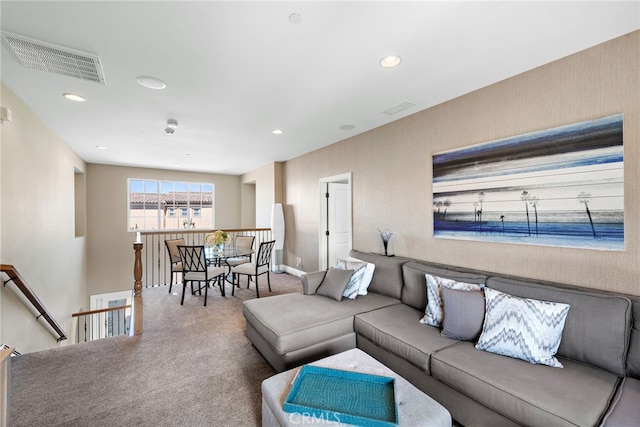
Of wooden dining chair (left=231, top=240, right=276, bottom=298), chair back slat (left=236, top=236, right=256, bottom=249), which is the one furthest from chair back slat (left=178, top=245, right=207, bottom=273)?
chair back slat (left=236, top=236, right=256, bottom=249)

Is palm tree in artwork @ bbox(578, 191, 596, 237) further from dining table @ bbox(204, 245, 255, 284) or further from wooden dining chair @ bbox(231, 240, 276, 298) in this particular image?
dining table @ bbox(204, 245, 255, 284)

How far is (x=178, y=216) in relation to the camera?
7625mm

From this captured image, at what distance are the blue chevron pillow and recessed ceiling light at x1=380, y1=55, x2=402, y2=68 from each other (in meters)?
2.04

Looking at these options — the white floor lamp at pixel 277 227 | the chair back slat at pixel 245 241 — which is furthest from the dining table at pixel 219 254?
the white floor lamp at pixel 277 227

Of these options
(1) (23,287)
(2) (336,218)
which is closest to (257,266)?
(2) (336,218)

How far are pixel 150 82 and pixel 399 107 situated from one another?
2.60m

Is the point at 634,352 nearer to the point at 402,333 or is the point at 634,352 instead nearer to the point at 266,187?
the point at 402,333

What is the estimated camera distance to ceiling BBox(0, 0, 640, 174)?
164cm

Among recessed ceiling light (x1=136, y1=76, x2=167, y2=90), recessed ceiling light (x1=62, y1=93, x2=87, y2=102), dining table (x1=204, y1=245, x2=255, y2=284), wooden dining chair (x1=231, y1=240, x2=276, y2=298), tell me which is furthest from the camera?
wooden dining chair (x1=231, y1=240, x2=276, y2=298)

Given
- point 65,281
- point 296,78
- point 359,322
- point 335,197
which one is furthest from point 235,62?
point 65,281

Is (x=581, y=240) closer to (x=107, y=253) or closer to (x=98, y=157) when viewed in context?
(x=98, y=157)

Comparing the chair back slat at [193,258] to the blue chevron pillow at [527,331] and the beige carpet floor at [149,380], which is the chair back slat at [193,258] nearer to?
the beige carpet floor at [149,380]

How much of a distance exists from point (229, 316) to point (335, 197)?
9.30ft

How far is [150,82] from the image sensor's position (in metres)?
2.47
